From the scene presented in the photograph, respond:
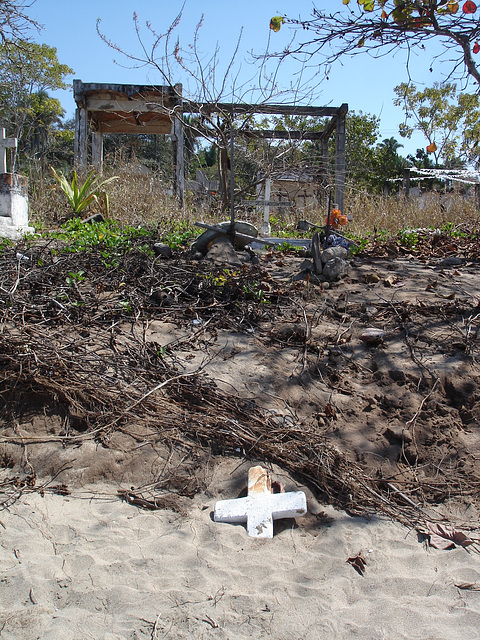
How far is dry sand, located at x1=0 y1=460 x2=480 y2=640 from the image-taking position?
68.7 inches

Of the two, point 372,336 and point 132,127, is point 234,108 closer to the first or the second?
point 372,336

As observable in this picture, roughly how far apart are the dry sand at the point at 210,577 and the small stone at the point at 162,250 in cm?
301

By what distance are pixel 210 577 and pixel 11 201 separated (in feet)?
19.9

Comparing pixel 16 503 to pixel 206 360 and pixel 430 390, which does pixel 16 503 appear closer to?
pixel 206 360

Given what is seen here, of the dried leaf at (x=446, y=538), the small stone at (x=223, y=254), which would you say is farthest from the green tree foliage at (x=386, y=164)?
the dried leaf at (x=446, y=538)

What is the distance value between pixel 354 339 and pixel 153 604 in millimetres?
2516

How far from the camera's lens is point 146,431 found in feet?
9.16

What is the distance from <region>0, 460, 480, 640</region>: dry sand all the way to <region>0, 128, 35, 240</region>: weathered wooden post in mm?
4998

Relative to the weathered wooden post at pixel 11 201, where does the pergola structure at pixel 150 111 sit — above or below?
above

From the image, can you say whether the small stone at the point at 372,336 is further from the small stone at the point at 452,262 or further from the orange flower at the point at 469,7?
the orange flower at the point at 469,7

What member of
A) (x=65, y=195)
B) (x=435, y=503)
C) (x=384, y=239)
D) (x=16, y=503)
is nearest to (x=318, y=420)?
(x=435, y=503)

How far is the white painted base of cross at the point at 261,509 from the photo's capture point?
2295 mm

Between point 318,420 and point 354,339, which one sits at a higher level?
point 354,339

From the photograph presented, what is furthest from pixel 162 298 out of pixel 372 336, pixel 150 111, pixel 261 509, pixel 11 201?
pixel 150 111
